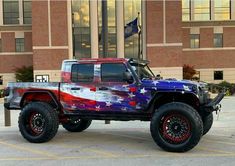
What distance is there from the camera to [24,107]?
1072cm

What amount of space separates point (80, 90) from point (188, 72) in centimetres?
4009

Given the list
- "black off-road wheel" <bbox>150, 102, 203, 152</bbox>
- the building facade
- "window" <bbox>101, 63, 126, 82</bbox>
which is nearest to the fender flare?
"black off-road wheel" <bbox>150, 102, 203, 152</bbox>

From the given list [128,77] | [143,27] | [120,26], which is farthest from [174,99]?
[120,26]

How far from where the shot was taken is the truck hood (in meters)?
9.11

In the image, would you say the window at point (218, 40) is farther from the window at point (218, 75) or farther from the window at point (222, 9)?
the window at point (218, 75)

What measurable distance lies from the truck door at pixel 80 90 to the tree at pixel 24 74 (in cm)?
3961

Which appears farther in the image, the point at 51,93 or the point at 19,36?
the point at 19,36

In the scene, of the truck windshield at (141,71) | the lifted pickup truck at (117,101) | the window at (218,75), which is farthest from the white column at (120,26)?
the truck windshield at (141,71)

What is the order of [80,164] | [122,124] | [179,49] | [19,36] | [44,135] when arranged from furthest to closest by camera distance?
[19,36] → [179,49] → [122,124] → [44,135] → [80,164]

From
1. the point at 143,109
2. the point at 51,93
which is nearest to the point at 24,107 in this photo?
the point at 51,93

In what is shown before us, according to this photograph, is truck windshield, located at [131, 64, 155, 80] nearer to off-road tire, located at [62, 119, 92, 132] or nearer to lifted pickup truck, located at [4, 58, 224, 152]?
lifted pickup truck, located at [4, 58, 224, 152]

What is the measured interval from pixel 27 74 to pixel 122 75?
1611 inches

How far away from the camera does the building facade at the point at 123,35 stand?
4675 cm

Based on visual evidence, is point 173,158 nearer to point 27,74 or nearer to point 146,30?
point 146,30
